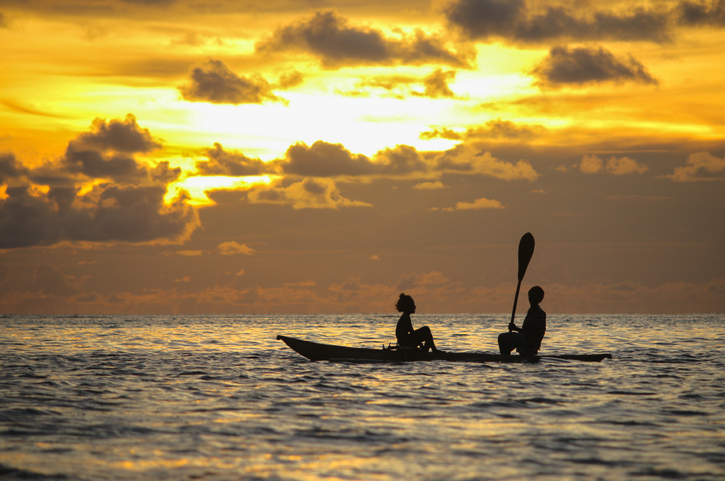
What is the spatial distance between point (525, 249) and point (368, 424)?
1388cm

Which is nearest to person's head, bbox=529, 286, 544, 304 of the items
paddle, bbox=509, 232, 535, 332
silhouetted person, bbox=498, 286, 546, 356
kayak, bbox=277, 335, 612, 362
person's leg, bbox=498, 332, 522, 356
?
silhouetted person, bbox=498, 286, 546, 356

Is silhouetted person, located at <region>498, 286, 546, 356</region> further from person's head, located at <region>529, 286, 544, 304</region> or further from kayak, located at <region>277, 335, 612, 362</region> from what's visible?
person's head, located at <region>529, 286, 544, 304</region>

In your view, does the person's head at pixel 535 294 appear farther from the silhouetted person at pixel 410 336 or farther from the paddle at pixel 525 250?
the paddle at pixel 525 250

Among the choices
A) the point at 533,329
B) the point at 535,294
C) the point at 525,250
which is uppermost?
the point at 525,250

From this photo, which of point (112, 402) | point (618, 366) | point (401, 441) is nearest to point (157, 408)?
point (112, 402)

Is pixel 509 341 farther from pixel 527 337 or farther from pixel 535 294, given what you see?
pixel 535 294

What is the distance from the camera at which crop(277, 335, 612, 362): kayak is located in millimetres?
20344

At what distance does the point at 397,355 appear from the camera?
20.5 m

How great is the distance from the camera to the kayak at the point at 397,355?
20344mm

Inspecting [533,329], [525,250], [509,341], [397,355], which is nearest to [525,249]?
[525,250]

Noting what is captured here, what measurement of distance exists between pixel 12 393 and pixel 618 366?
1780 centimetres

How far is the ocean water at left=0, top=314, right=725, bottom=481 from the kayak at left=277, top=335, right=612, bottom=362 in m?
0.36

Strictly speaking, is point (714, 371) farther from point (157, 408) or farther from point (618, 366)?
point (157, 408)

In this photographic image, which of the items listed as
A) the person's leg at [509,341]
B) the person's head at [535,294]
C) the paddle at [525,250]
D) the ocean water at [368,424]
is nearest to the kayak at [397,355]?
the person's leg at [509,341]
